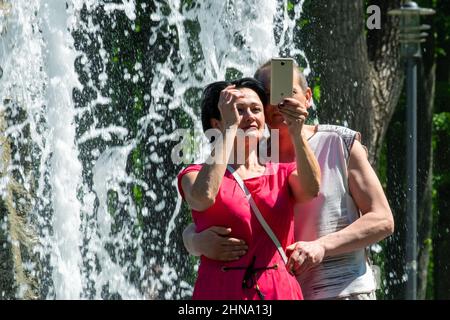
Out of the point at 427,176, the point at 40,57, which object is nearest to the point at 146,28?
the point at 40,57

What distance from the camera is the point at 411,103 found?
1130 centimetres

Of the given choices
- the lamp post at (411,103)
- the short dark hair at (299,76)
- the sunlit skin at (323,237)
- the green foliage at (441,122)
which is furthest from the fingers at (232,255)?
the green foliage at (441,122)

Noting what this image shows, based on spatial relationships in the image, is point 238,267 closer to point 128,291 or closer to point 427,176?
point 128,291

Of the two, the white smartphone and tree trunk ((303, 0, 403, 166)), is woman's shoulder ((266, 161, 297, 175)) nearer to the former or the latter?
the white smartphone

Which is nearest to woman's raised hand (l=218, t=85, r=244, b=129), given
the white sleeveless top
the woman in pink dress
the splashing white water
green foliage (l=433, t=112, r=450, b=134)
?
the woman in pink dress

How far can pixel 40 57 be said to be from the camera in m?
7.11

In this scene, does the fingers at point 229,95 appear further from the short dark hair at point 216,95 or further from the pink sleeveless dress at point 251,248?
the pink sleeveless dress at point 251,248

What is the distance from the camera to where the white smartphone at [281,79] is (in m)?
3.78

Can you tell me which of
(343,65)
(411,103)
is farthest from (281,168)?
(411,103)

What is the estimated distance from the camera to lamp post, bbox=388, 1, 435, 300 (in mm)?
10344

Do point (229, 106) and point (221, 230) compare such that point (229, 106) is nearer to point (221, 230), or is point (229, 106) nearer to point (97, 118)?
point (221, 230)

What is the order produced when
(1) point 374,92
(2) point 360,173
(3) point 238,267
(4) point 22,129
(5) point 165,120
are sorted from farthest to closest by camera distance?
(1) point 374,92
(5) point 165,120
(4) point 22,129
(2) point 360,173
(3) point 238,267

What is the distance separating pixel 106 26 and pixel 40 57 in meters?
1.83
